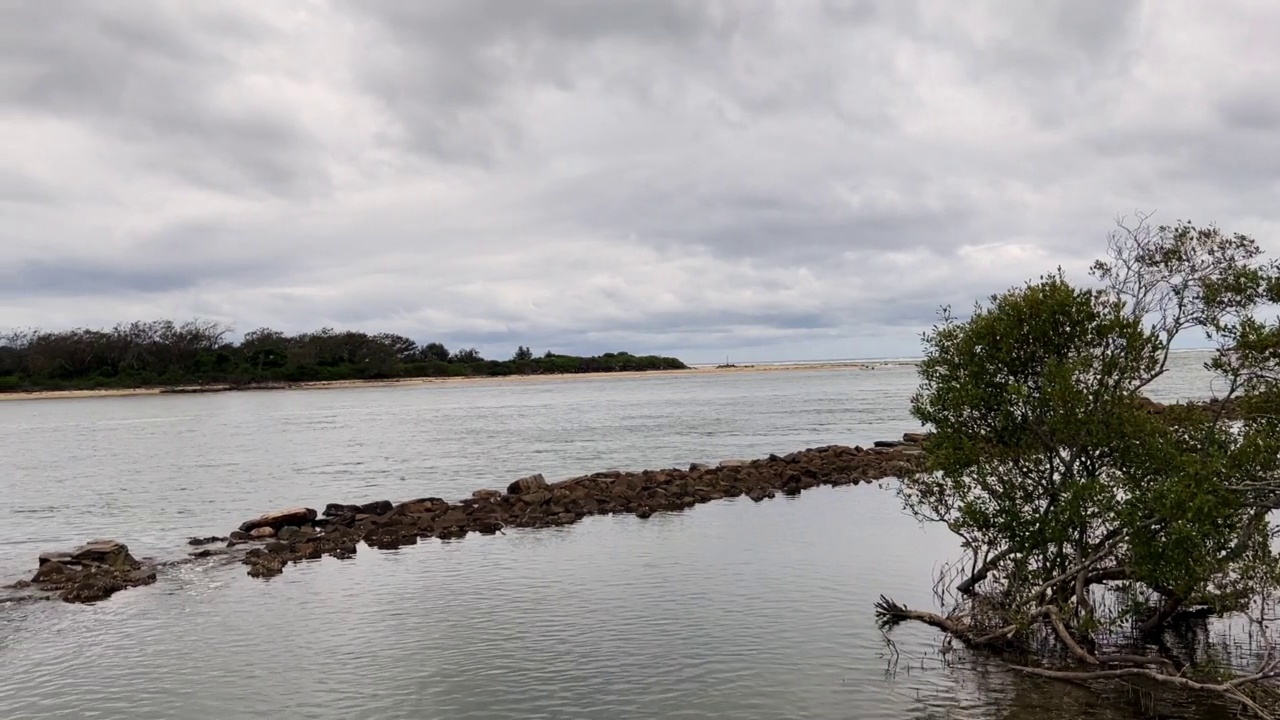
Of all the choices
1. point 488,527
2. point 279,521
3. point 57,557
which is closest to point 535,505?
point 488,527

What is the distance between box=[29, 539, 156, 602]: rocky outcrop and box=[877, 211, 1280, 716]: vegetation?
58.9 ft

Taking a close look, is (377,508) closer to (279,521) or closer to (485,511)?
(279,521)

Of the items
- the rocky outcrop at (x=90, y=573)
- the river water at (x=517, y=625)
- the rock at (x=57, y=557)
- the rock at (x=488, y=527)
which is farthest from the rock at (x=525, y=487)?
the rock at (x=57, y=557)

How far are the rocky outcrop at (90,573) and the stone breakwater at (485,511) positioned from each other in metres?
0.04

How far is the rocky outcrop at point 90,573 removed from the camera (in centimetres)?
2116

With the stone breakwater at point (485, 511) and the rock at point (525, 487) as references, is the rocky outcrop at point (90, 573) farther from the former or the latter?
the rock at point (525, 487)

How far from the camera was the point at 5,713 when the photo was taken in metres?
13.6

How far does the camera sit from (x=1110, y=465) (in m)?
14.2

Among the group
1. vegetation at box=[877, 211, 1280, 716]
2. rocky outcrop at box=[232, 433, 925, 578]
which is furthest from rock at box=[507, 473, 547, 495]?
vegetation at box=[877, 211, 1280, 716]

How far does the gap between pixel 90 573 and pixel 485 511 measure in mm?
11100

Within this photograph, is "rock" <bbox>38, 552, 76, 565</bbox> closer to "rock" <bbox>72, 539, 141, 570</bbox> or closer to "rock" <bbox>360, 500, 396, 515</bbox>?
"rock" <bbox>72, 539, 141, 570</bbox>

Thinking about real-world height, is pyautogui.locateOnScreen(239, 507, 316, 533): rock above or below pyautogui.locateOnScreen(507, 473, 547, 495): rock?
below

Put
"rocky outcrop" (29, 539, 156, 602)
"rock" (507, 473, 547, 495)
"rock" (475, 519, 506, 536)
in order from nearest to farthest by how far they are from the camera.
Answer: "rocky outcrop" (29, 539, 156, 602)
"rock" (475, 519, 506, 536)
"rock" (507, 473, 547, 495)

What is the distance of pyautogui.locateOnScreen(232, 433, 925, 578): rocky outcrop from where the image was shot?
2622 centimetres
